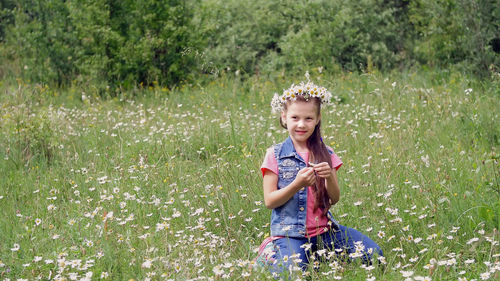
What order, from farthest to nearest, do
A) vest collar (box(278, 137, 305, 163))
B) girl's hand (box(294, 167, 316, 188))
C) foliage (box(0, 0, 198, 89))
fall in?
1. foliage (box(0, 0, 198, 89))
2. vest collar (box(278, 137, 305, 163))
3. girl's hand (box(294, 167, 316, 188))

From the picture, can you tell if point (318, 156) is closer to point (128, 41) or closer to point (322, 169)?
point (322, 169)

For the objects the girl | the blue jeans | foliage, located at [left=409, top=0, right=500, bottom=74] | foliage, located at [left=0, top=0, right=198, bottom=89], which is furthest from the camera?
foliage, located at [left=0, top=0, right=198, bottom=89]

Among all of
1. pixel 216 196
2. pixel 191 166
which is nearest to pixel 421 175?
pixel 216 196

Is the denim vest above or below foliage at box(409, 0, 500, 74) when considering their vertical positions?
below

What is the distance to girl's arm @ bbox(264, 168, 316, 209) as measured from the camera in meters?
3.17

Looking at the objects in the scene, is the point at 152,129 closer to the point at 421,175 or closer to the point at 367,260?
the point at 421,175

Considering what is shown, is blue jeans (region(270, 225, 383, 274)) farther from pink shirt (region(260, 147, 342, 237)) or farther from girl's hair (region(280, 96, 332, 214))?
girl's hair (region(280, 96, 332, 214))

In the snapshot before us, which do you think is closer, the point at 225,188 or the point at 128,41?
the point at 225,188

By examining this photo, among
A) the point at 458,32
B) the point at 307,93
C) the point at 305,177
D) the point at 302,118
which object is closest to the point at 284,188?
the point at 305,177

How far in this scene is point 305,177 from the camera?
10.3 ft

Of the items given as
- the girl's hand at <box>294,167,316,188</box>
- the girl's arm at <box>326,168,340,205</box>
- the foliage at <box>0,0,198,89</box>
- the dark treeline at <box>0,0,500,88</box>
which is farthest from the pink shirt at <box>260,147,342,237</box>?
the foliage at <box>0,0,198,89</box>

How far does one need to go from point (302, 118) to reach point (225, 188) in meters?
0.99

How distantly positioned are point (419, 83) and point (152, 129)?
3.49 m

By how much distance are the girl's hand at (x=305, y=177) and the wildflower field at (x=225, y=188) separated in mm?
379
